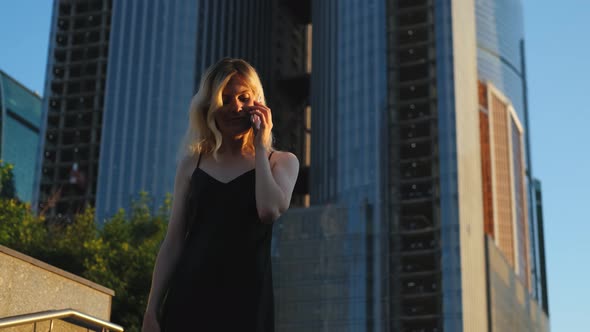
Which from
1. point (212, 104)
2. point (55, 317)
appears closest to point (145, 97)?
point (55, 317)

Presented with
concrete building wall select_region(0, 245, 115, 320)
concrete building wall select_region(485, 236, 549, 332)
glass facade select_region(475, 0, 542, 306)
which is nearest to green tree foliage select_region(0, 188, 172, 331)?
concrete building wall select_region(0, 245, 115, 320)

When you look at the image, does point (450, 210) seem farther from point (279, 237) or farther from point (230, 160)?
point (230, 160)

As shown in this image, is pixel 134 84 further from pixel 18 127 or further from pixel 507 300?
pixel 507 300

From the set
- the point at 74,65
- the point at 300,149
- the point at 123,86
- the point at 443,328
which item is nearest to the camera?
the point at 443,328

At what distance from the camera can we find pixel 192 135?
383 centimetres

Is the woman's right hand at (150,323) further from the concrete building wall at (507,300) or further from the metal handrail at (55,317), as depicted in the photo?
the concrete building wall at (507,300)

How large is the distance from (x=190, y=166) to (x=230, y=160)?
0.64 ft

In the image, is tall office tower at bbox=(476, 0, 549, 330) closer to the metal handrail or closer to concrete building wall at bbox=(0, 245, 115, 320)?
concrete building wall at bbox=(0, 245, 115, 320)

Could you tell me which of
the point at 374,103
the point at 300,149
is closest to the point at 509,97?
the point at 300,149

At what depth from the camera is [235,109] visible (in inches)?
146

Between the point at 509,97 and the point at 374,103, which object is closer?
the point at 374,103

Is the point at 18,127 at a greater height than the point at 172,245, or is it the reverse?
the point at 18,127

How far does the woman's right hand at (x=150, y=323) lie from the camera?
346 centimetres

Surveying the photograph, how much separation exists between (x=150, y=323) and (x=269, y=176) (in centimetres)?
72
